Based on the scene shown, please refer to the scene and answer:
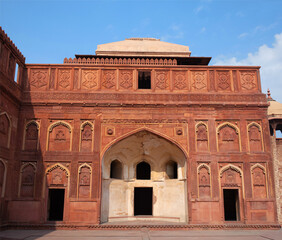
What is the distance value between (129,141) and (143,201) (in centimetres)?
341

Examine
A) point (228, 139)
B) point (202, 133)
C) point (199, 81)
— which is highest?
point (199, 81)

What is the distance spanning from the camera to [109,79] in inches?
502

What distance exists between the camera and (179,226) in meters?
11.1

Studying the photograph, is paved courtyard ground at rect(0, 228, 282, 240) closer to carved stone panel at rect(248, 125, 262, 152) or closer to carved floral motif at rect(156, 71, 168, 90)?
carved stone panel at rect(248, 125, 262, 152)

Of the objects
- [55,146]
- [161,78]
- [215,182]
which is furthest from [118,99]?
[215,182]

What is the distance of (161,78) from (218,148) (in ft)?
13.1

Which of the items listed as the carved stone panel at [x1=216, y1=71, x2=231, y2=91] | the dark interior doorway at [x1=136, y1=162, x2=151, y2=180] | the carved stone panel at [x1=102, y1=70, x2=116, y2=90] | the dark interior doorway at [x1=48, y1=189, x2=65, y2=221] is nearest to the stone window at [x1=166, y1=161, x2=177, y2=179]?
the dark interior doorway at [x1=136, y1=162, x2=151, y2=180]

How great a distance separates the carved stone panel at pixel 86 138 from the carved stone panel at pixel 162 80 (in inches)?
142

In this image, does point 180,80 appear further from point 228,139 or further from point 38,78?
point 38,78

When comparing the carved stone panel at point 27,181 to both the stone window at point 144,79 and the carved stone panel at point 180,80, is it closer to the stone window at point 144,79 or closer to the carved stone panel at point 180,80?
the stone window at point 144,79

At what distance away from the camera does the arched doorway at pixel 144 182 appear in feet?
40.9

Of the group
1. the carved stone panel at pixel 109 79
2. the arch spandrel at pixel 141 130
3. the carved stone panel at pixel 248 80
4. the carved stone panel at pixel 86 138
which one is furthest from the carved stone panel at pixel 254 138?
the carved stone panel at pixel 86 138

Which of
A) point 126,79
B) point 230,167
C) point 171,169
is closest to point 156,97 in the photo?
point 126,79

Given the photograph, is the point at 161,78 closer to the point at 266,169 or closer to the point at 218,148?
the point at 218,148
